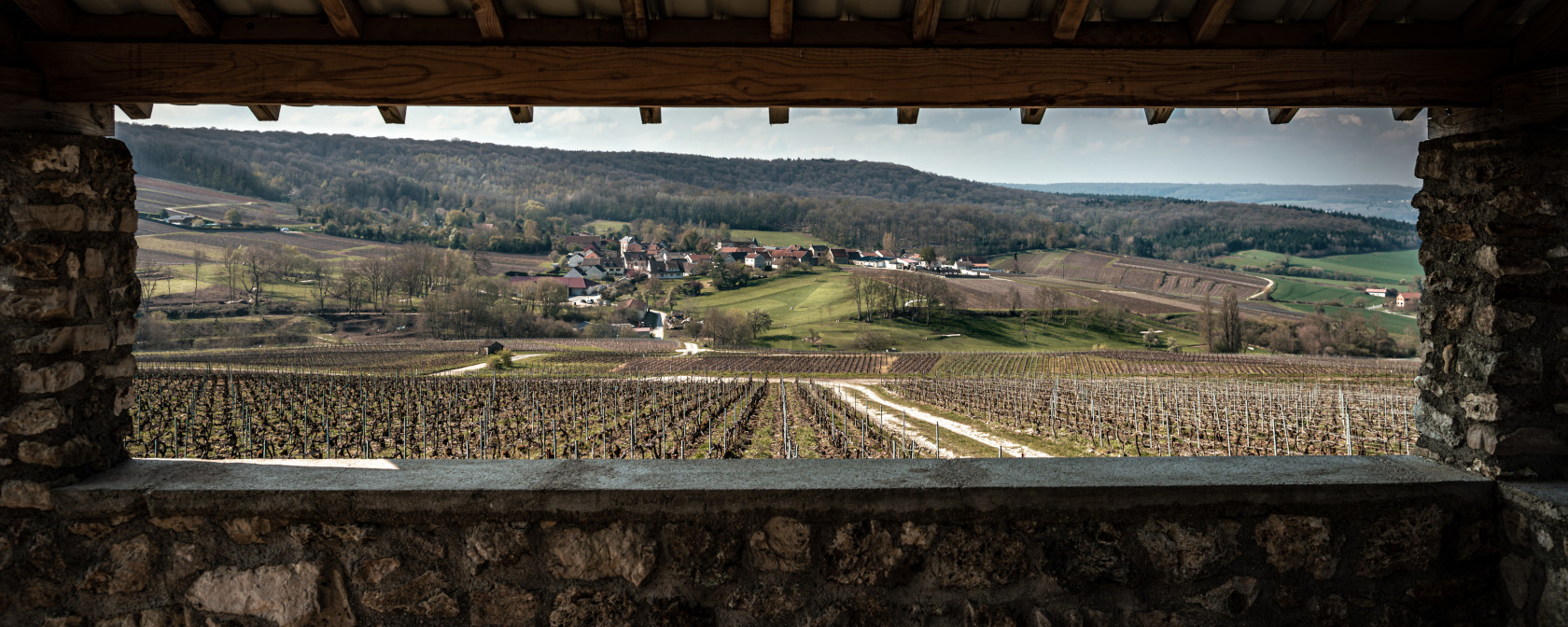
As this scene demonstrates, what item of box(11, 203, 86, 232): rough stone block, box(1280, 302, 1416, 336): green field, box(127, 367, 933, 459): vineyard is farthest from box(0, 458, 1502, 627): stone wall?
box(1280, 302, 1416, 336): green field

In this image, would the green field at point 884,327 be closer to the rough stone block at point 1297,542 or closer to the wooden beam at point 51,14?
the rough stone block at point 1297,542

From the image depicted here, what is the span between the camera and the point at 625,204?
12406 cm

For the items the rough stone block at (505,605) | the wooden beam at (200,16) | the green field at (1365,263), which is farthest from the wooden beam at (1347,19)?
the green field at (1365,263)

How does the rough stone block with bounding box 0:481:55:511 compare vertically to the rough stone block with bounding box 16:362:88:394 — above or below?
below

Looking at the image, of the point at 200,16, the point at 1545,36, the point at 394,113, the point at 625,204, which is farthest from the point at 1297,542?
the point at 625,204

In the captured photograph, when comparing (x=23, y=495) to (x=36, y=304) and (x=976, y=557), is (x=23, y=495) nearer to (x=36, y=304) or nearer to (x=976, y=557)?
(x=36, y=304)

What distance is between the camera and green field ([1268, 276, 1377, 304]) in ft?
259

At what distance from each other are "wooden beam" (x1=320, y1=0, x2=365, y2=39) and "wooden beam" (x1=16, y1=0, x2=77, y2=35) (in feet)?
2.38

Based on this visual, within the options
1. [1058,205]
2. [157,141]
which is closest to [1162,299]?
[1058,205]

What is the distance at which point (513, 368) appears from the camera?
152 ft

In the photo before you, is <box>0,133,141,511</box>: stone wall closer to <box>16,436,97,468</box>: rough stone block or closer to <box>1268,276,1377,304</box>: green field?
<box>16,436,97,468</box>: rough stone block

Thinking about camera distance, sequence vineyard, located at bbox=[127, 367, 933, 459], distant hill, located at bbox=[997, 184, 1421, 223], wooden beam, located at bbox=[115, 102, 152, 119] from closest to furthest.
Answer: wooden beam, located at bbox=[115, 102, 152, 119] < vineyard, located at bbox=[127, 367, 933, 459] < distant hill, located at bbox=[997, 184, 1421, 223]

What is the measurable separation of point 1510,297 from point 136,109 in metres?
4.38

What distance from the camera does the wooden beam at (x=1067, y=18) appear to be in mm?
2133
